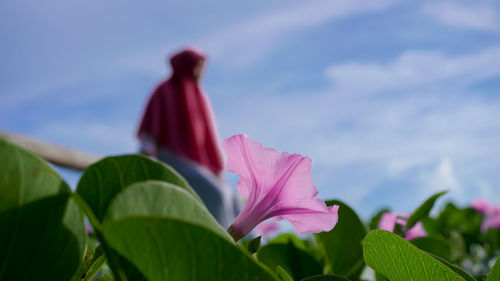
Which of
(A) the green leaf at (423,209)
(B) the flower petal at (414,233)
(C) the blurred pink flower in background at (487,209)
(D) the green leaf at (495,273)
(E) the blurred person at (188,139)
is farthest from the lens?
(E) the blurred person at (188,139)

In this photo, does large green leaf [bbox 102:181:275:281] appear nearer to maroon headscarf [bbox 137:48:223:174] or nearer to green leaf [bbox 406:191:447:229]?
green leaf [bbox 406:191:447:229]

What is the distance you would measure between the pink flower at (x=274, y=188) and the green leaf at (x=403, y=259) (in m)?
0.05

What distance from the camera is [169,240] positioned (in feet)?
0.87

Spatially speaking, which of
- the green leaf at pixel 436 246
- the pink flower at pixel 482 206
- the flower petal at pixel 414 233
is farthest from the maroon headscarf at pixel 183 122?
the green leaf at pixel 436 246

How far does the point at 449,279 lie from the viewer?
35 cm

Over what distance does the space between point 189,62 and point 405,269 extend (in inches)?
153

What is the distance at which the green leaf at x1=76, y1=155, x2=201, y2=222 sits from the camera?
0.34 m

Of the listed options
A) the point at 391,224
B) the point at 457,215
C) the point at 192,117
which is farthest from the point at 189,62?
the point at 391,224

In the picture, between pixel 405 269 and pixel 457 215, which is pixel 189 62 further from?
pixel 405 269

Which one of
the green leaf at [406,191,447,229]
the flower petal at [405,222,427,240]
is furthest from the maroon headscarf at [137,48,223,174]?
the green leaf at [406,191,447,229]

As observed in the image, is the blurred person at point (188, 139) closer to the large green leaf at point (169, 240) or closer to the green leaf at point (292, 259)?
the green leaf at point (292, 259)

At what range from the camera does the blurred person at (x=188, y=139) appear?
3.66 metres

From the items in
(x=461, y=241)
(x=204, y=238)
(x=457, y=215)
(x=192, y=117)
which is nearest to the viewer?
(x=204, y=238)

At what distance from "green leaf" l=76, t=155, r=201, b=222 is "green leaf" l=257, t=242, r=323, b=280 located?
30 centimetres
